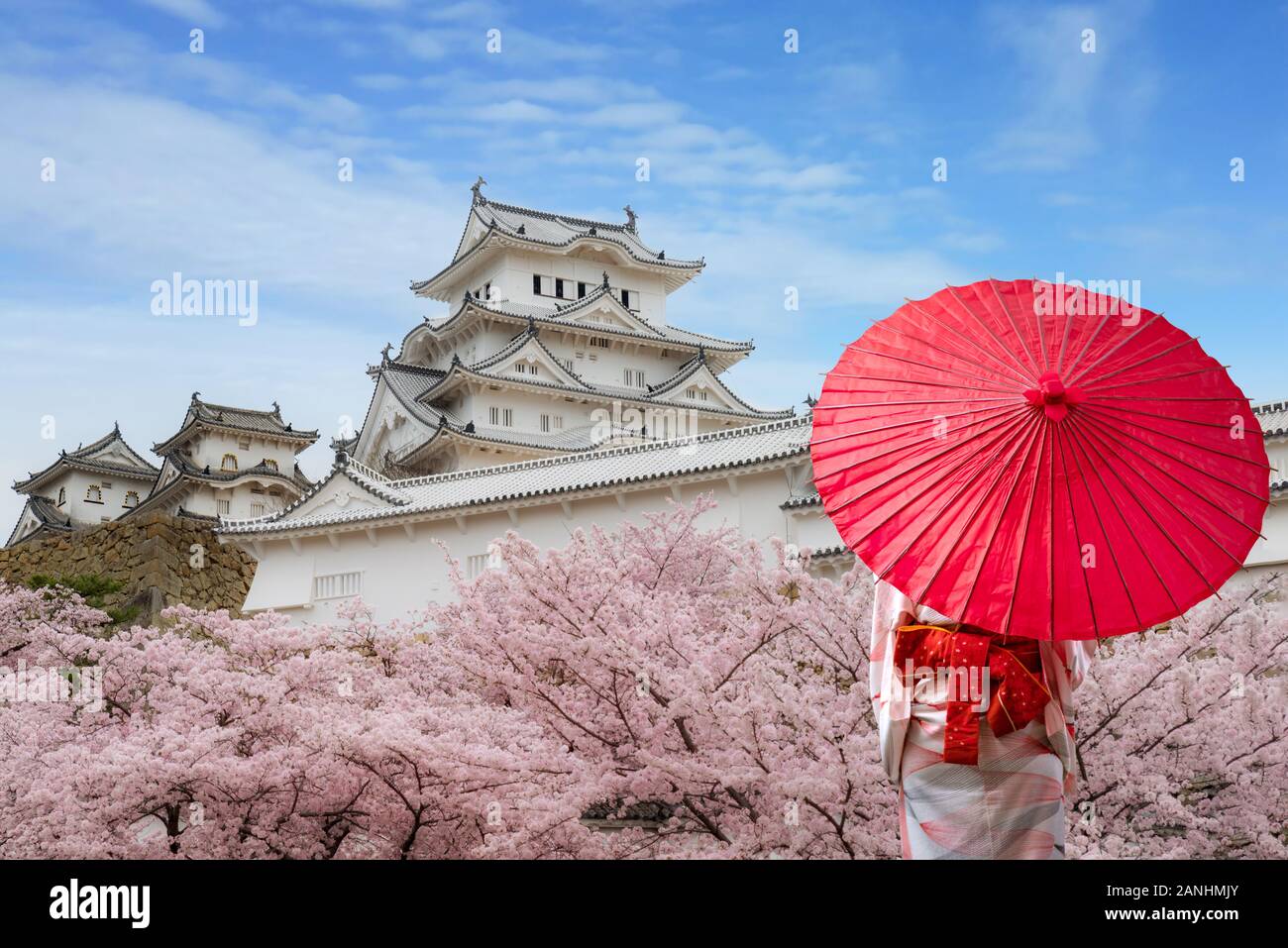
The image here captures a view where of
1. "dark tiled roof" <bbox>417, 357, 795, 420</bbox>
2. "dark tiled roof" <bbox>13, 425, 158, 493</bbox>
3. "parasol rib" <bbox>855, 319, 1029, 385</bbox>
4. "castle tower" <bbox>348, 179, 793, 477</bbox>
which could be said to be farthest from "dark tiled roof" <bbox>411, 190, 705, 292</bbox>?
"parasol rib" <bbox>855, 319, 1029, 385</bbox>

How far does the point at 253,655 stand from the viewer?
1111 cm

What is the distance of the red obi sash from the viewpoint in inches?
149

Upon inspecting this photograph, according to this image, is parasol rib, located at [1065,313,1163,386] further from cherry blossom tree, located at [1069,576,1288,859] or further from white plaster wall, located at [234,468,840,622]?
white plaster wall, located at [234,468,840,622]

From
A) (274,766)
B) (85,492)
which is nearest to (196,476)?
(85,492)

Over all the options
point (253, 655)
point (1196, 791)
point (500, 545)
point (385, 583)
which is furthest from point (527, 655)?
point (385, 583)

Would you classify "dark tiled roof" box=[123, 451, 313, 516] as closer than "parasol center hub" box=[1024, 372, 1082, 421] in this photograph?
No

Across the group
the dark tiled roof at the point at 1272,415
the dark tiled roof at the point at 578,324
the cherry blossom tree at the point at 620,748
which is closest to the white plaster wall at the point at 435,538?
the dark tiled roof at the point at 1272,415

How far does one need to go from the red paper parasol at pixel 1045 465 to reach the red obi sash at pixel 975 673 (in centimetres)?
8

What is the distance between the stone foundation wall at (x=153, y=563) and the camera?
22.6 meters

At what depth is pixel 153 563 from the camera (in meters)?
22.8

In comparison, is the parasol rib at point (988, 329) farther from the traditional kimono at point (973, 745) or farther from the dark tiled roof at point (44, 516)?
the dark tiled roof at point (44, 516)

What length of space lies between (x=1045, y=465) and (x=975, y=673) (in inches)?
29.7

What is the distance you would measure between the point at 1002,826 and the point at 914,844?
0.89 ft
